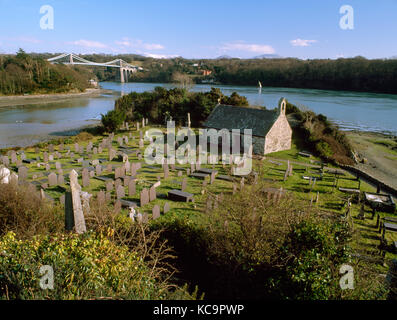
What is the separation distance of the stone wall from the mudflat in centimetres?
630

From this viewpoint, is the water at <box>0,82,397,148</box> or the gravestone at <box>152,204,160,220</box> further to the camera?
the water at <box>0,82,397,148</box>

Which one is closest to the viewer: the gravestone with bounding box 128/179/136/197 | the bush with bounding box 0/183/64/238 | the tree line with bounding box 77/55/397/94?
the bush with bounding box 0/183/64/238

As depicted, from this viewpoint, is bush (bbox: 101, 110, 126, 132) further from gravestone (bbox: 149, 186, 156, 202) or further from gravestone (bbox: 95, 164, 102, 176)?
gravestone (bbox: 149, 186, 156, 202)

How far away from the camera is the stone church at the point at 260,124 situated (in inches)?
912

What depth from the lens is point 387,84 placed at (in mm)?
64188

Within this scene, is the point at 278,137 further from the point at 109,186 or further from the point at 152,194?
the point at 109,186

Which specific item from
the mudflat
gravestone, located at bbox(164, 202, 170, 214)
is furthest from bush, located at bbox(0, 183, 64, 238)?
the mudflat

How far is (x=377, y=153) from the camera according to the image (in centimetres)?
2792

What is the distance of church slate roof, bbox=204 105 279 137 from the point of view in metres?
23.5

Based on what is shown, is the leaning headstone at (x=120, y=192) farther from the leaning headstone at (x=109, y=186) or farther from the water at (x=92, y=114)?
the water at (x=92, y=114)

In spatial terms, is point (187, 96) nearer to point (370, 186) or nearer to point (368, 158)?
point (368, 158)

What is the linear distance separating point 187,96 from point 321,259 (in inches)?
1261

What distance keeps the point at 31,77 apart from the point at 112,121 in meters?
52.5

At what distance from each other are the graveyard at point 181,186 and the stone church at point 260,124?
1.19 m
